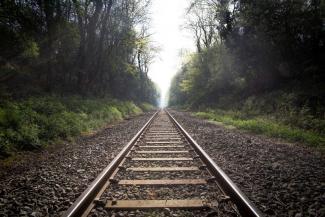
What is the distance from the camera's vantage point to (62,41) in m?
16.0

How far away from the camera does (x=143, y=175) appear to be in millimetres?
4441

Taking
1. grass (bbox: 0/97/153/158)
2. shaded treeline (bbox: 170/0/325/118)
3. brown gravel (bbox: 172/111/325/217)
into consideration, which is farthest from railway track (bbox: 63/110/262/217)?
shaded treeline (bbox: 170/0/325/118)

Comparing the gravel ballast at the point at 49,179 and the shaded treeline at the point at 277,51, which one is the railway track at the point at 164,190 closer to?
the gravel ballast at the point at 49,179

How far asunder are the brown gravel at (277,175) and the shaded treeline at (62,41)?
8.60m

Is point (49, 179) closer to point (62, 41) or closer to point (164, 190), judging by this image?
point (164, 190)

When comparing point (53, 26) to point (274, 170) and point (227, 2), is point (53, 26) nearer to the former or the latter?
point (274, 170)

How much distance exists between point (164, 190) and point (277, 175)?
212 cm

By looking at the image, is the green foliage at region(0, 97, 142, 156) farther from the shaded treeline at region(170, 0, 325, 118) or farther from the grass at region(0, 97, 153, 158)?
the shaded treeline at region(170, 0, 325, 118)

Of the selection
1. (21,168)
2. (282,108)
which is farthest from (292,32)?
(21,168)

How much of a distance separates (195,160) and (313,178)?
224cm

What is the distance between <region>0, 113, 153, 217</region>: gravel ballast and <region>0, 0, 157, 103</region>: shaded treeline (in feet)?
19.1

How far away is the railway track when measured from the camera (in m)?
3.02

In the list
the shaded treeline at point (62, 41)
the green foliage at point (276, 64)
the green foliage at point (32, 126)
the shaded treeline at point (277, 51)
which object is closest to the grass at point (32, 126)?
the green foliage at point (32, 126)

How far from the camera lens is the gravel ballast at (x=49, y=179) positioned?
3.16 meters
